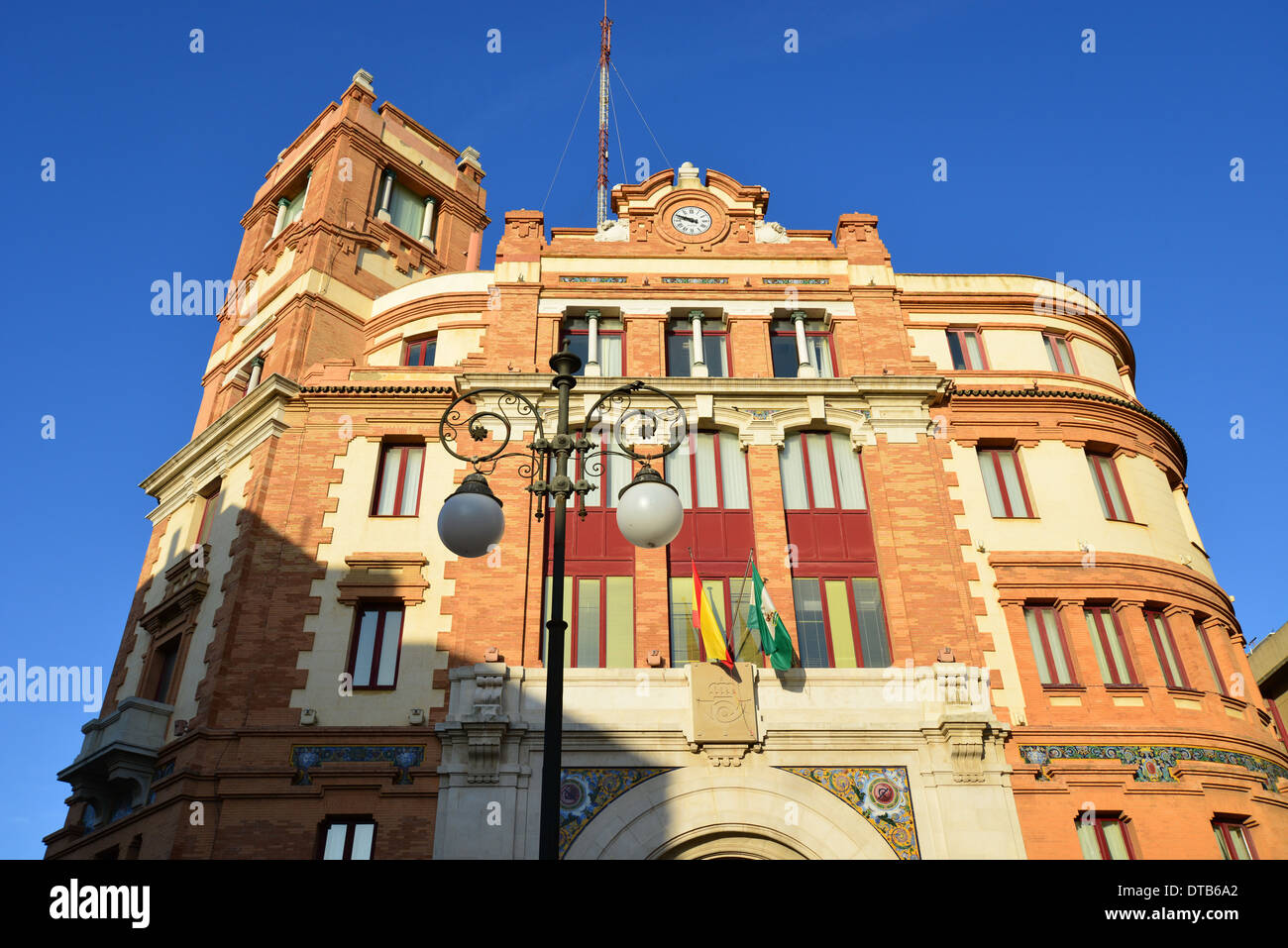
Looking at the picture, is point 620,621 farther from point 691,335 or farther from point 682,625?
point 691,335

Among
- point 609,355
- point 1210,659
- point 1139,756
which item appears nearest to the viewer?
point 1139,756

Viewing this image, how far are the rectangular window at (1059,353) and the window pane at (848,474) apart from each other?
687 cm

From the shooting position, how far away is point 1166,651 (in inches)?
915

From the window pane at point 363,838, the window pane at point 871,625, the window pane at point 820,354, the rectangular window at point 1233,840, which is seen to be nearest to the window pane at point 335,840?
the window pane at point 363,838

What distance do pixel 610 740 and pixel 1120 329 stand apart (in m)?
19.8

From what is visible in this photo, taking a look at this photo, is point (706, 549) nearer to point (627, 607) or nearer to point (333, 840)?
point (627, 607)

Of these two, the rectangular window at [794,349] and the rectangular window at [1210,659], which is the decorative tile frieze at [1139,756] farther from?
the rectangular window at [794,349]

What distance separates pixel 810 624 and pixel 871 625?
137 cm

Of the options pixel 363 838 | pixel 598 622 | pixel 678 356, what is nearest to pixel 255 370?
pixel 678 356
